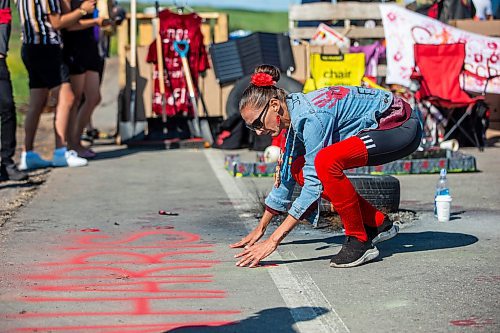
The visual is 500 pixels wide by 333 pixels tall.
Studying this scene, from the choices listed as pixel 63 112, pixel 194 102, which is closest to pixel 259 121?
pixel 63 112

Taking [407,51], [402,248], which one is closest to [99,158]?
[407,51]

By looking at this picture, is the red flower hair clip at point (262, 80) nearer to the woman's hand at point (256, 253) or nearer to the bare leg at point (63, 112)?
the woman's hand at point (256, 253)

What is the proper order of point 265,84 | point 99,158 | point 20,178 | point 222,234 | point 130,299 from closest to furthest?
point 130,299, point 265,84, point 222,234, point 20,178, point 99,158

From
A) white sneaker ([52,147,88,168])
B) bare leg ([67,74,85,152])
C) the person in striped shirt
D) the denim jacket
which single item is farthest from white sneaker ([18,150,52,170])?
the denim jacket

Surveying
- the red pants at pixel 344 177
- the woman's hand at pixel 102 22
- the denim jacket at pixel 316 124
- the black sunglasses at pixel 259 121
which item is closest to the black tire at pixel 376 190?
the denim jacket at pixel 316 124

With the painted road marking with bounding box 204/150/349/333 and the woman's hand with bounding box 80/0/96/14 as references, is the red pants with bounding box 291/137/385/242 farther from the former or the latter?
the woman's hand with bounding box 80/0/96/14

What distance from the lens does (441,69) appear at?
13.9 metres

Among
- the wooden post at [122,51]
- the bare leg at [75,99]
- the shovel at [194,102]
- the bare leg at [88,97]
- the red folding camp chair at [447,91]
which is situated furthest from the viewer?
the wooden post at [122,51]

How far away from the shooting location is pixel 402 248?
630 centimetres

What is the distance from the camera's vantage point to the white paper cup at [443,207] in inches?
287

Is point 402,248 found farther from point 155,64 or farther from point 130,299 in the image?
point 155,64

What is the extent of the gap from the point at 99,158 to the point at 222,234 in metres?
5.92

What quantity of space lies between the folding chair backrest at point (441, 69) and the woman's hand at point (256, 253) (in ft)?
27.1

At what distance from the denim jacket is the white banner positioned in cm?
844
